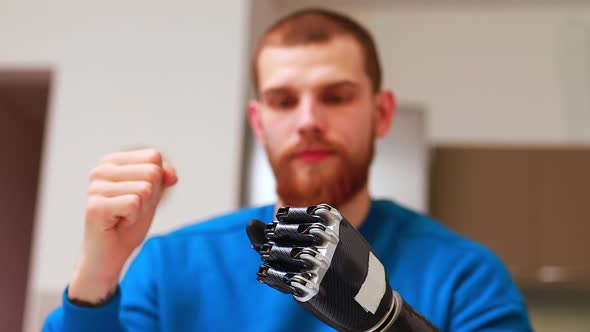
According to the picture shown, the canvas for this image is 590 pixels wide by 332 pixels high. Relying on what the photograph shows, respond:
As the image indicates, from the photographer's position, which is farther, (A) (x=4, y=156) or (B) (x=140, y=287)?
(A) (x=4, y=156)

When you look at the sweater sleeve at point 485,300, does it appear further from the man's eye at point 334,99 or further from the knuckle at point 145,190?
the knuckle at point 145,190

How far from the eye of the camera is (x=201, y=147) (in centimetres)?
250

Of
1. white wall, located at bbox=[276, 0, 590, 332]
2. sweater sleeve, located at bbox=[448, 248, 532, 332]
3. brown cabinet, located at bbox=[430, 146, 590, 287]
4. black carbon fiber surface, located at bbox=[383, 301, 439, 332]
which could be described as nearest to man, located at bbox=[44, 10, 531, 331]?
sweater sleeve, located at bbox=[448, 248, 532, 332]

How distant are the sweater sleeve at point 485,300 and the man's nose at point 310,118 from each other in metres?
0.27

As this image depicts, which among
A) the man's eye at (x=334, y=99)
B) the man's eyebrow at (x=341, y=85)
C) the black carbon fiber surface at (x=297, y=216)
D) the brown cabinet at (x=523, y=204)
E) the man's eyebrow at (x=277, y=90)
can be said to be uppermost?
the man's eyebrow at (x=341, y=85)

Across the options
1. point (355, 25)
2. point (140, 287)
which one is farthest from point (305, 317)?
point (355, 25)

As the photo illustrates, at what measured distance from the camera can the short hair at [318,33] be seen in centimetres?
94

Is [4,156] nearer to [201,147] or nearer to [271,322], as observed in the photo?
[201,147]

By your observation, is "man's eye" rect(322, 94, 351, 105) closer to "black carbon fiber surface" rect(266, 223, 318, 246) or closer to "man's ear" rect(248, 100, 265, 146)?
"man's ear" rect(248, 100, 265, 146)

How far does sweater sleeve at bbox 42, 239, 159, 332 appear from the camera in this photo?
718mm

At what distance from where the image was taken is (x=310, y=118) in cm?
88

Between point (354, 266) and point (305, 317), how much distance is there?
1.16 feet

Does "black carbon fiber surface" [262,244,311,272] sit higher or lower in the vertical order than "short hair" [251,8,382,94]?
lower

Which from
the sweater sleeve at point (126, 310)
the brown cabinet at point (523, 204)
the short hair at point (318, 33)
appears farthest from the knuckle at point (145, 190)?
the brown cabinet at point (523, 204)
